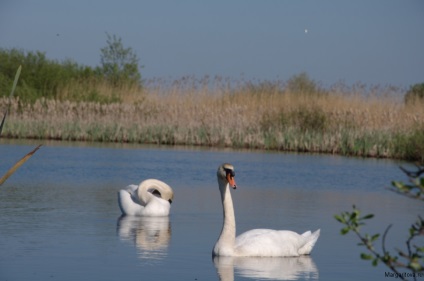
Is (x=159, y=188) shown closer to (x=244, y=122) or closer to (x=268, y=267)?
(x=268, y=267)

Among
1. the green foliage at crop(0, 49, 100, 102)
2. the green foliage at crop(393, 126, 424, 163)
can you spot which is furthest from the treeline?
the green foliage at crop(393, 126, 424, 163)

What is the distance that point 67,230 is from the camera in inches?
401

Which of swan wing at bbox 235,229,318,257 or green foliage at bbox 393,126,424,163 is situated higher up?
green foliage at bbox 393,126,424,163

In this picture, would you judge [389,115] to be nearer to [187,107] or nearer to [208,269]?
[187,107]

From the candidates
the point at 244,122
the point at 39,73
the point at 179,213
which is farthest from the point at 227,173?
the point at 39,73

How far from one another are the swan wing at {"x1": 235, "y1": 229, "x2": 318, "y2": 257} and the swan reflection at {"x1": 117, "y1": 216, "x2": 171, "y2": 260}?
0.71 metres

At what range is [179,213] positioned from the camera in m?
12.3

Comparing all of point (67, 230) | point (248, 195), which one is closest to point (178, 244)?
point (67, 230)

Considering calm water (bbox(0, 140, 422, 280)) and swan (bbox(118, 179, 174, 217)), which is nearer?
calm water (bbox(0, 140, 422, 280))

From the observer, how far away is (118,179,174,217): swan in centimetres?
1184

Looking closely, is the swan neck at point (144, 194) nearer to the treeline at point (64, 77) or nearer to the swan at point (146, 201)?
the swan at point (146, 201)

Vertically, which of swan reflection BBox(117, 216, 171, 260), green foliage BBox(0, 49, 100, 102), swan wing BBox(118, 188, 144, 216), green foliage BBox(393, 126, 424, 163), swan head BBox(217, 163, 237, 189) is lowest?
swan reflection BBox(117, 216, 171, 260)

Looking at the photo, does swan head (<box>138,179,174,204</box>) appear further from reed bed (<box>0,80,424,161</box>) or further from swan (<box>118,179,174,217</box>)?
reed bed (<box>0,80,424,161</box>)

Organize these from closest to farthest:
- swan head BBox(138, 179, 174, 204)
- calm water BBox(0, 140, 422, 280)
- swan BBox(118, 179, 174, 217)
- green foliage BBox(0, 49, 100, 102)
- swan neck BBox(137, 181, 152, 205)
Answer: calm water BBox(0, 140, 422, 280), swan BBox(118, 179, 174, 217), swan neck BBox(137, 181, 152, 205), swan head BBox(138, 179, 174, 204), green foliage BBox(0, 49, 100, 102)
